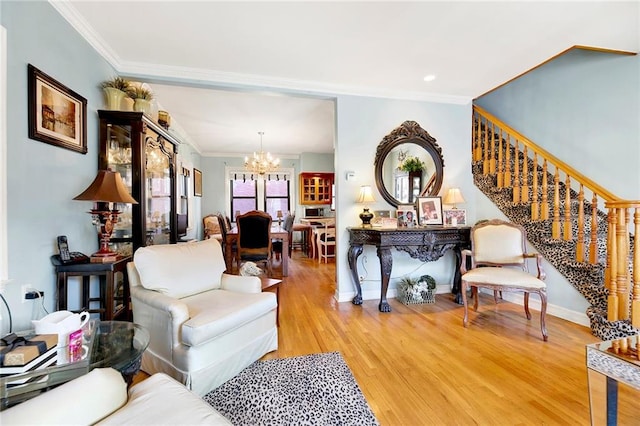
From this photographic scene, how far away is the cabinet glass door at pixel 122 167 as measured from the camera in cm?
252

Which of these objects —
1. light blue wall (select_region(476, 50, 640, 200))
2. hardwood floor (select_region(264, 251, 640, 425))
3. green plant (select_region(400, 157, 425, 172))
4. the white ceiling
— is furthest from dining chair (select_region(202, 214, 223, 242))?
light blue wall (select_region(476, 50, 640, 200))

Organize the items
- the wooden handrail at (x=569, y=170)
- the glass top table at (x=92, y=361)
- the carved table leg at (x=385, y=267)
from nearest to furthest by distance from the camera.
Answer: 1. the glass top table at (x=92, y=361)
2. the wooden handrail at (x=569, y=170)
3. the carved table leg at (x=385, y=267)

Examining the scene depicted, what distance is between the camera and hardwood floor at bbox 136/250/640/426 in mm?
1539

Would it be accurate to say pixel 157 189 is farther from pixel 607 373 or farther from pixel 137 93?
pixel 607 373

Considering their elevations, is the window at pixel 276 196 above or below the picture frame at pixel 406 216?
above

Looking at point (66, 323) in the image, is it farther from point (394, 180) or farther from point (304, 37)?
point (394, 180)

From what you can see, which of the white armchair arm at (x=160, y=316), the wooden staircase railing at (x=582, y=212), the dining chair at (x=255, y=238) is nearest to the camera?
the white armchair arm at (x=160, y=316)

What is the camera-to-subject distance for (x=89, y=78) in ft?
7.60

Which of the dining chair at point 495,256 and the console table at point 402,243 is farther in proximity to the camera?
the console table at point 402,243

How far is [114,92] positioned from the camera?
8.09 feet

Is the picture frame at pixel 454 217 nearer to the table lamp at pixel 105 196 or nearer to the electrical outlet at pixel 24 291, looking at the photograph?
the table lamp at pixel 105 196

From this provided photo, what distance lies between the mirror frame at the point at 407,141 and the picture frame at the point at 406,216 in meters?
0.11

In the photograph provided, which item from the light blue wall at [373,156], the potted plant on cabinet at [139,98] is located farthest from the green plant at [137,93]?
the light blue wall at [373,156]

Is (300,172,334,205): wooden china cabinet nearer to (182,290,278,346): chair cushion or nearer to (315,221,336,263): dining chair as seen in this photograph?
(315,221,336,263): dining chair
